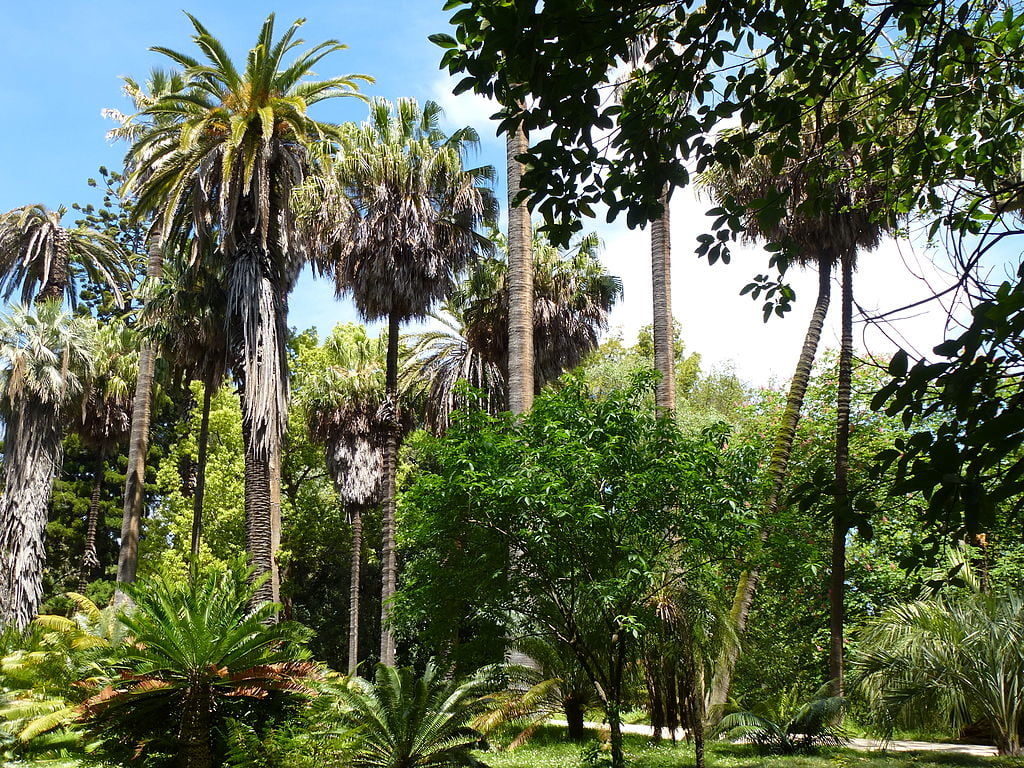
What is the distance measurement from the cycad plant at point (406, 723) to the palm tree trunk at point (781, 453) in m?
4.62

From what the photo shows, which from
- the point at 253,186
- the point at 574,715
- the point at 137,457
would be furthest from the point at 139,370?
the point at 574,715

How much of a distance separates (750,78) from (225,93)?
1613 centimetres

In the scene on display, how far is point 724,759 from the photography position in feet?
41.4

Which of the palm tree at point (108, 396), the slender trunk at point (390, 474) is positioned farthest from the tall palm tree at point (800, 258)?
the palm tree at point (108, 396)

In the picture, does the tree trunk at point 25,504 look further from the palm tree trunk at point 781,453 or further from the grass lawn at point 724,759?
the palm tree trunk at point 781,453

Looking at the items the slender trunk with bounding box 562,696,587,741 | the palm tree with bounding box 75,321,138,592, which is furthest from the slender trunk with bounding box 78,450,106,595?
the slender trunk with bounding box 562,696,587,741

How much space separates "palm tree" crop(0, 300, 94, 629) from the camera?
80.7ft

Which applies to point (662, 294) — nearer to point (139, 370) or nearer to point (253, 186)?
point (253, 186)

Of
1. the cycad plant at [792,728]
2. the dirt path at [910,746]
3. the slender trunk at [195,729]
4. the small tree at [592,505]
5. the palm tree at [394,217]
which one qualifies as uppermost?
the palm tree at [394,217]

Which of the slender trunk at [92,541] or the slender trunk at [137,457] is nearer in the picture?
the slender trunk at [137,457]

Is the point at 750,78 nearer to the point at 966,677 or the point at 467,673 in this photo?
the point at 467,673

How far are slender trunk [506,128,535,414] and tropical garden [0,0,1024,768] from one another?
69mm

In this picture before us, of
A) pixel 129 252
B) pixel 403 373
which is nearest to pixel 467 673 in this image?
pixel 403 373

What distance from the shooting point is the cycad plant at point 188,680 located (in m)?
9.89
